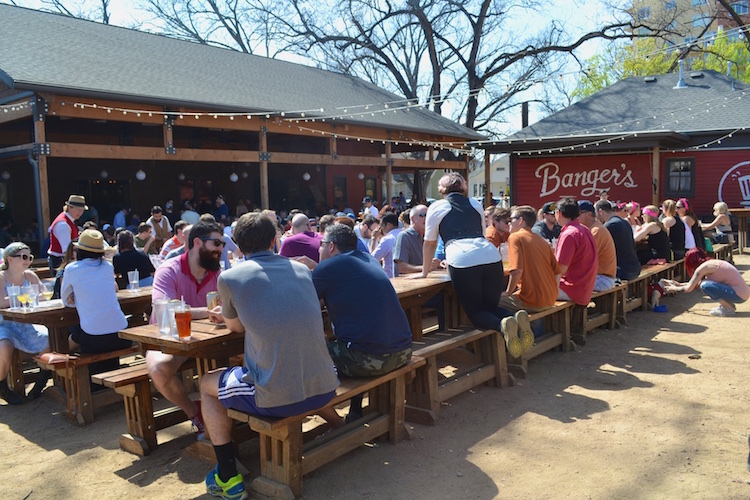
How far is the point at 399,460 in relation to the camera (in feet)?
12.1

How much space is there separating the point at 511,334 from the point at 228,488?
7.74 feet

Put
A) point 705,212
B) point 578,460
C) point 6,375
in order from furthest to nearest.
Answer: point 705,212 < point 6,375 < point 578,460

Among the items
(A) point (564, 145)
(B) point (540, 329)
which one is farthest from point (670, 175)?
(B) point (540, 329)

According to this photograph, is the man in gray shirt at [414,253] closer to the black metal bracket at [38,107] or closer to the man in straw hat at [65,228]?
the man in straw hat at [65,228]

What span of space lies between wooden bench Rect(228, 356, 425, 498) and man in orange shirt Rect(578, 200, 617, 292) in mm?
3616

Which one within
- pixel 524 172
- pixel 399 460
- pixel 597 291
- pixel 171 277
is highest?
pixel 524 172

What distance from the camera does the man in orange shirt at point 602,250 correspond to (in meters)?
6.83

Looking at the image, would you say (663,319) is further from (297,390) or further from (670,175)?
(670,175)

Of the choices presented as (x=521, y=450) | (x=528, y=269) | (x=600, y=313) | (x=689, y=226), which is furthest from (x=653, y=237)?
(x=521, y=450)

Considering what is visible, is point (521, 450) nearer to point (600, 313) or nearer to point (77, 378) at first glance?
point (77, 378)

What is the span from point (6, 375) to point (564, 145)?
1633 centimetres

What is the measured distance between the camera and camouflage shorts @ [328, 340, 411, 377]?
11.7ft

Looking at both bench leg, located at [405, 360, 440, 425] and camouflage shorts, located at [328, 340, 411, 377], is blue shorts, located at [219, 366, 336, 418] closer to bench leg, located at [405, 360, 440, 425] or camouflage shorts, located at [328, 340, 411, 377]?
camouflage shorts, located at [328, 340, 411, 377]

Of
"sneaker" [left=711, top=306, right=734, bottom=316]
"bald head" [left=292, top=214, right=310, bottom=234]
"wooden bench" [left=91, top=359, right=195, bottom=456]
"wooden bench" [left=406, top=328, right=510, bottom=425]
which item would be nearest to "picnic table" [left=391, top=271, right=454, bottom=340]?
"wooden bench" [left=406, top=328, right=510, bottom=425]
